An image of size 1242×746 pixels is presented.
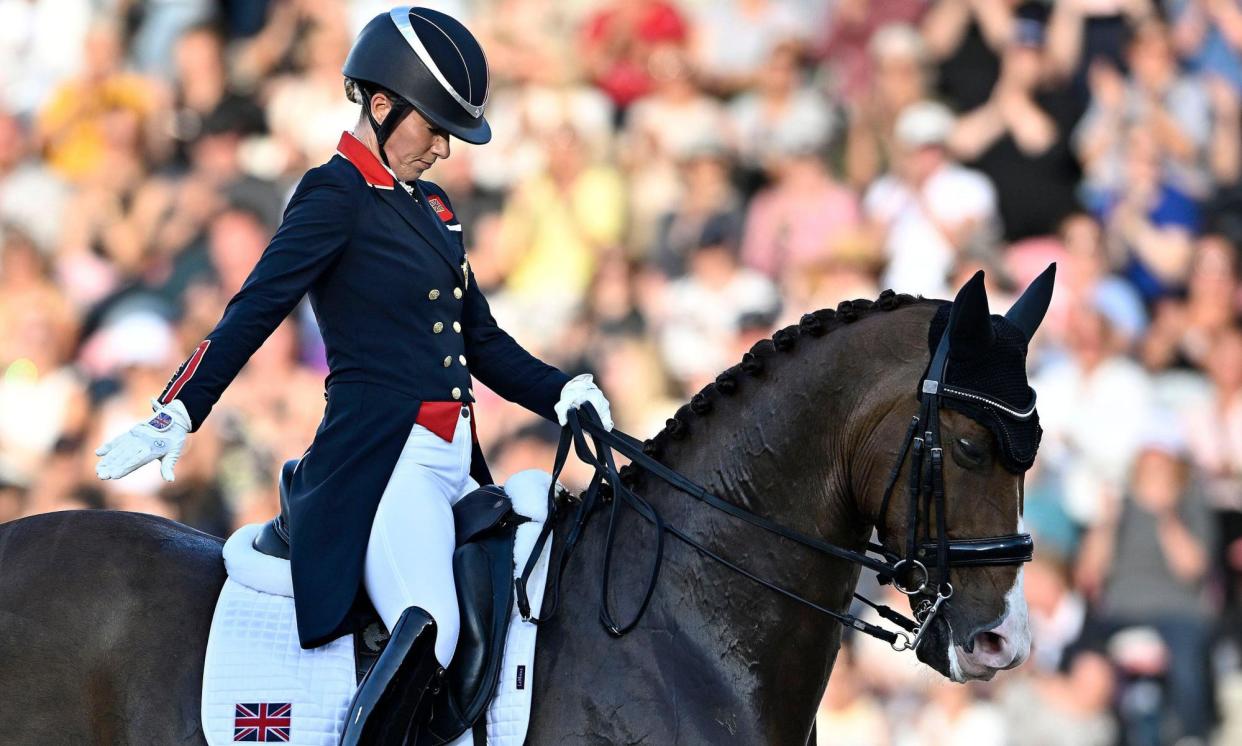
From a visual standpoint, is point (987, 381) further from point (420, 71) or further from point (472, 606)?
point (420, 71)

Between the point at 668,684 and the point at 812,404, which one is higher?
the point at 812,404

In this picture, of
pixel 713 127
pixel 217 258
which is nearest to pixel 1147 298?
pixel 713 127

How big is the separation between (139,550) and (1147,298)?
7855 millimetres

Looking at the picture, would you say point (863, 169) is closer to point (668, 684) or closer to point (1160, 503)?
point (1160, 503)

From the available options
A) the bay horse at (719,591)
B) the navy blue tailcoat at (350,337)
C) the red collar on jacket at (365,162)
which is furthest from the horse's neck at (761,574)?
the red collar on jacket at (365,162)

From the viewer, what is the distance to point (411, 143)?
442 centimetres

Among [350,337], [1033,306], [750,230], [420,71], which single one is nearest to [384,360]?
[350,337]

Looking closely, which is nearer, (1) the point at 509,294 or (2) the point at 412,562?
(2) the point at 412,562

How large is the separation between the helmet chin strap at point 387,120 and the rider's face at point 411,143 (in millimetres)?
10

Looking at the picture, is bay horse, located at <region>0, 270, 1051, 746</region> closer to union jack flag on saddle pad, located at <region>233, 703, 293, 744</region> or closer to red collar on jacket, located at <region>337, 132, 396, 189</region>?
union jack flag on saddle pad, located at <region>233, 703, 293, 744</region>

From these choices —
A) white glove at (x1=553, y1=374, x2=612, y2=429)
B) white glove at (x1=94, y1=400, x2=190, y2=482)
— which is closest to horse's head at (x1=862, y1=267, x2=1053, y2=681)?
white glove at (x1=553, y1=374, x2=612, y2=429)

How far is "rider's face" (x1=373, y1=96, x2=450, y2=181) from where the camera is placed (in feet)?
14.4

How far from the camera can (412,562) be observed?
13.6 ft

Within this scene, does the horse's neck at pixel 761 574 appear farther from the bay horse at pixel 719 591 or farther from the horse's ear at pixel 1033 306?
the horse's ear at pixel 1033 306
